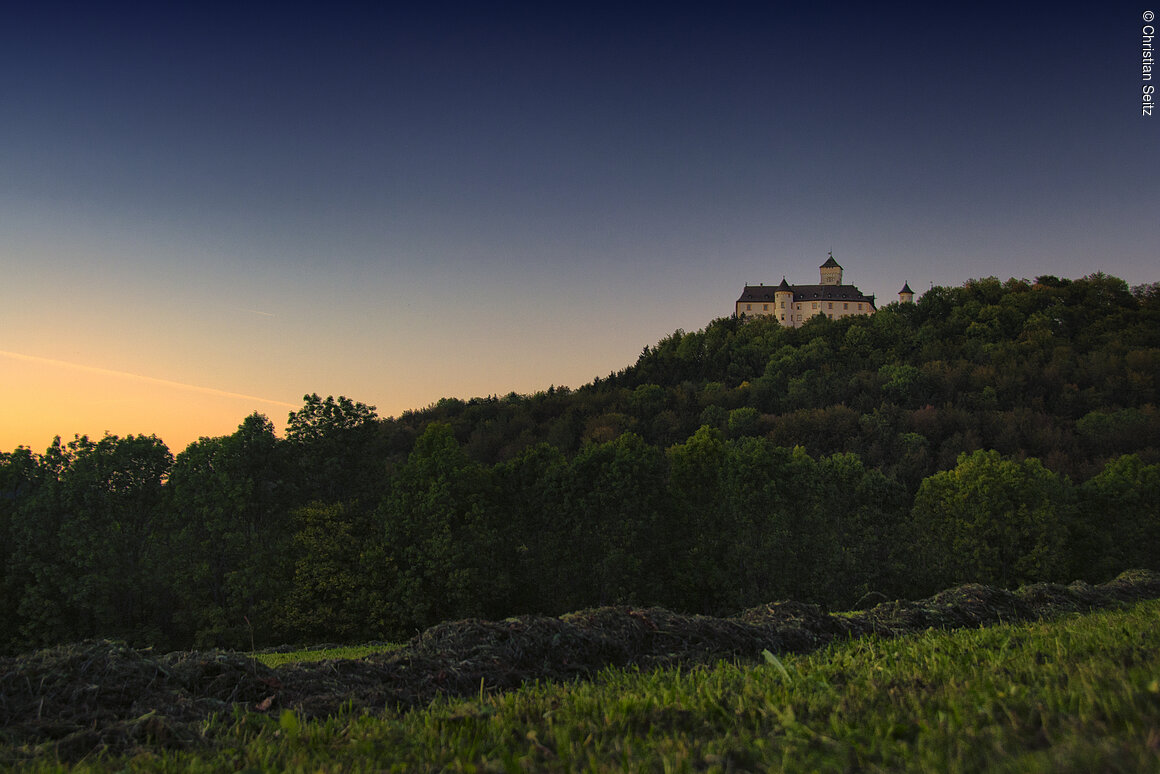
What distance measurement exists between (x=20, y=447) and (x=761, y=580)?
45.2 metres

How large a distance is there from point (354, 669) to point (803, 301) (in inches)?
7464

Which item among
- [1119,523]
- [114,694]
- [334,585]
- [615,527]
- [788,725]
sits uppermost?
[114,694]

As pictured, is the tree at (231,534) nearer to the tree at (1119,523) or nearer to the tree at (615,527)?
the tree at (615,527)

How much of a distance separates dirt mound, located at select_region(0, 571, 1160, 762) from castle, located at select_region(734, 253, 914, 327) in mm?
179643

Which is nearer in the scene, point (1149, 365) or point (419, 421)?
point (1149, 365)

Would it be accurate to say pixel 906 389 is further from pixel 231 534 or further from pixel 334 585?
pixel 231 534

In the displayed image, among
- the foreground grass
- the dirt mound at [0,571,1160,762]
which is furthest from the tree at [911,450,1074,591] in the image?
the foreground grass

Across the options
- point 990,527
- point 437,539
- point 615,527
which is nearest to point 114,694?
point 437,539

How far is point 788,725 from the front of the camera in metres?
4.59

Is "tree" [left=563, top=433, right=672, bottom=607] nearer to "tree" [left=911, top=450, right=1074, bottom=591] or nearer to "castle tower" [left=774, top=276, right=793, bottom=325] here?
"tree" [left=911, top=450, right=1074, bottom=591]

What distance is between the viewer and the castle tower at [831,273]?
193875mm

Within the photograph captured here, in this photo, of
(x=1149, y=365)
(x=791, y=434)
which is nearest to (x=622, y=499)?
(x=791, y=434)

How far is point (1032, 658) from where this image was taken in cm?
625

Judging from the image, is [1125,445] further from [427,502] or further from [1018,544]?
[427,502]
